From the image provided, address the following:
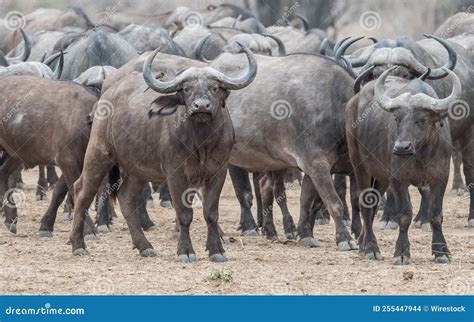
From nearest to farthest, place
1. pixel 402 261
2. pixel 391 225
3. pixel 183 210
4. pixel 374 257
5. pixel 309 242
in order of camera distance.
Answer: pixel 402 261, pixel 183 210, pixel 374 257, pixel 309 242, pixel 391 225

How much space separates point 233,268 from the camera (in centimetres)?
1259

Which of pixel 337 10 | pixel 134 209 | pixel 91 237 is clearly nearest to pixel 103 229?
pixel 91 237

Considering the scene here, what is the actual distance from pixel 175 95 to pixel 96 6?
111ft

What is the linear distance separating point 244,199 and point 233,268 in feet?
11.0

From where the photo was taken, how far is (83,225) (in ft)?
45.3

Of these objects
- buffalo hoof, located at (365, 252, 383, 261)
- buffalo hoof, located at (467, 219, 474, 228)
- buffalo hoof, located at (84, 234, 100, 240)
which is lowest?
buffalo hoof, located at (84, 234, 100, 240)

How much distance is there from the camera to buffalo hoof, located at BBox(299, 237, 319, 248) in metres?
14.5

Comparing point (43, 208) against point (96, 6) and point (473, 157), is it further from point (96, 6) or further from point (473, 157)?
point (96, 6)

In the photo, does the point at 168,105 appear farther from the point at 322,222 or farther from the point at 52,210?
the point at 322,222

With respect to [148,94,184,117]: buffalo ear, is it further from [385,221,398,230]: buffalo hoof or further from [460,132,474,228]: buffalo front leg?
[460,132,474,228]: buffalo front leg

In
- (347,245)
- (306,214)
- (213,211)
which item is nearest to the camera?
(213,211)

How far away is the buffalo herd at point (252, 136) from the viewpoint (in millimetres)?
12750

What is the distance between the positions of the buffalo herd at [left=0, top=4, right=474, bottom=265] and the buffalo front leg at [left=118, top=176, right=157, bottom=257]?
1 centimetres

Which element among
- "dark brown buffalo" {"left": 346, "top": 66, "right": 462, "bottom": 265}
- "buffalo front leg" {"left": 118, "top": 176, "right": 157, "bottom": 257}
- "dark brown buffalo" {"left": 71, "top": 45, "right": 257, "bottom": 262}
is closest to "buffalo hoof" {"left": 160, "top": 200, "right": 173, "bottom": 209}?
"buffalo front leg" {"left": 118, "top": 176, "right": 157, "bottom": 257}
